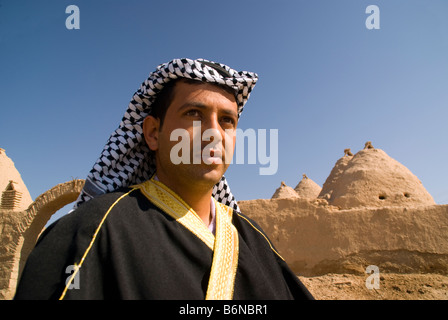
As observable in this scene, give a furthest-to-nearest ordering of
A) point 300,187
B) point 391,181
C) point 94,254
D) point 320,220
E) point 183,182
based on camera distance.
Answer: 1. point 300,187
2. point 391,181
3. point 320,220
4. point 183,182
5. point 94,254

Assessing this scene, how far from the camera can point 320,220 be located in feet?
26.5

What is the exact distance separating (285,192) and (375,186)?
30.3ft

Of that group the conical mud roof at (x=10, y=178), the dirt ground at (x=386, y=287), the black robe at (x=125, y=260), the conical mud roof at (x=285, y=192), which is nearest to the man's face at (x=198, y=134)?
the black robe at (x=125, y=260)

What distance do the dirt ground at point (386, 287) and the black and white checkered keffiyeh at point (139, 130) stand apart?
5.92 meters

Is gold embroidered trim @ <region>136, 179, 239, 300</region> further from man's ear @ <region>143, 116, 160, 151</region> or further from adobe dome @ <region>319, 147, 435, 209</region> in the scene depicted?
adobe dome @ <region>319, 147, 435, 209</region>

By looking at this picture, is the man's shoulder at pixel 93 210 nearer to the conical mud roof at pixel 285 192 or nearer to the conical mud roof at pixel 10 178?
the conical mud roof at pixel 10 178

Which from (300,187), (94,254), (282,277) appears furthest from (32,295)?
(300,187)

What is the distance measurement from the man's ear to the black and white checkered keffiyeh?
110 mm

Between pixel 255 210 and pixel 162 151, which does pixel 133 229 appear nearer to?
pixel 162 151

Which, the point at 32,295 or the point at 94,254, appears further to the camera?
the point at 94,254

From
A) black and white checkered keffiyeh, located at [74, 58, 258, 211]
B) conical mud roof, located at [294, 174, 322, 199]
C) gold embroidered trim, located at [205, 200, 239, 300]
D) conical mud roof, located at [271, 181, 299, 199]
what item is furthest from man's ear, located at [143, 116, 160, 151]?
conical mud roof, located at [294, 174, 322, 199]

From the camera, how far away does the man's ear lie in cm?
166

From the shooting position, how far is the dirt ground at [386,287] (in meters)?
6.43
